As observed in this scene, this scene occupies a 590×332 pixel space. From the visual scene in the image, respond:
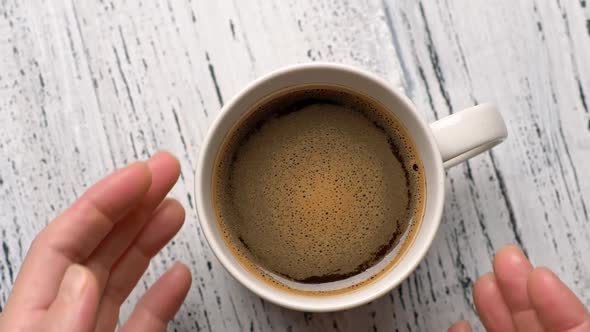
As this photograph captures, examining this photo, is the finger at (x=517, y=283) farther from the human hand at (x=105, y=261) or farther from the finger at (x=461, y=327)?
the human hand at (x=105, y=261)

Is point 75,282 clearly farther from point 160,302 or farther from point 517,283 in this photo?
point 517,283

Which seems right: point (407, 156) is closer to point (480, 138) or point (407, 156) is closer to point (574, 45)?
point (480, 138)

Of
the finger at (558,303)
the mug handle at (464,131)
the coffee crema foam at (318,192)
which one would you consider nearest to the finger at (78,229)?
the coffee crema foam at (318,192)

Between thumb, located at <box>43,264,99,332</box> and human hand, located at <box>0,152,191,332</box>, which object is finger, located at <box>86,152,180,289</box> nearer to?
human hand, located at <box>0,152,191,332</box>

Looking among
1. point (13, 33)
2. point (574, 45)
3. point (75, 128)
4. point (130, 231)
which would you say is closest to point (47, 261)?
point (130, 231)

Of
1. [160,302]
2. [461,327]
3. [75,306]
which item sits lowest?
[461,327]

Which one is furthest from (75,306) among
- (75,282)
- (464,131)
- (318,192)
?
(464,131)
